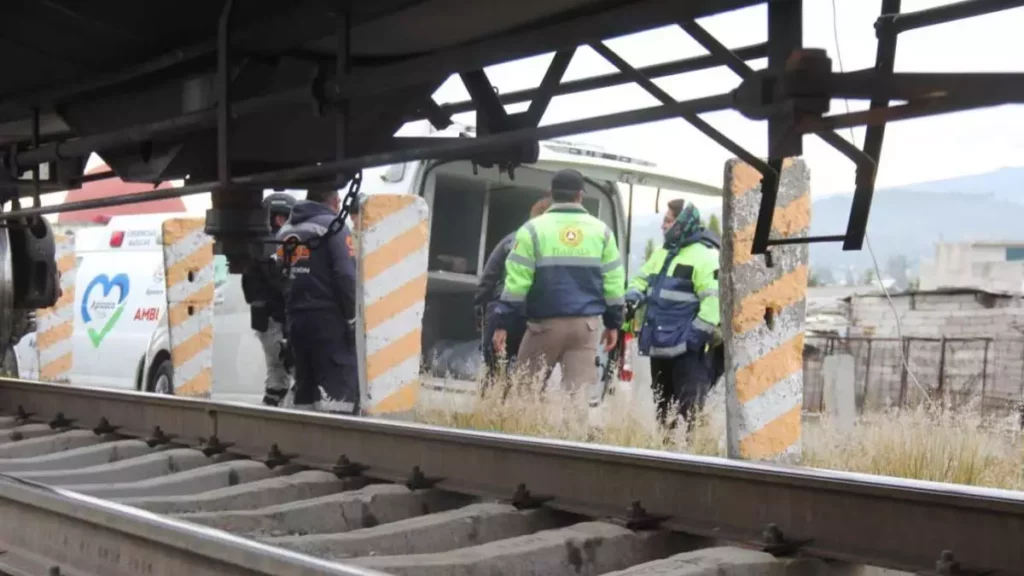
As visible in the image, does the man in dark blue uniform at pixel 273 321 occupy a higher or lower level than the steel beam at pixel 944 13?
lower

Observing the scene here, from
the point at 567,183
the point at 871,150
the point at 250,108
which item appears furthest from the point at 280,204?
the point at 871,150

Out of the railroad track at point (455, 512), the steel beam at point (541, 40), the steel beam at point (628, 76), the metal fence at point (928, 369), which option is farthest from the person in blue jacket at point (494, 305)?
the steel beam at point (541, 40)

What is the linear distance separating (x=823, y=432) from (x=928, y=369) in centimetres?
724

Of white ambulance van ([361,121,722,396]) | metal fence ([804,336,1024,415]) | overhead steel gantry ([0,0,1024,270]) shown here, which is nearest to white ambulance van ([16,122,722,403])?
white ambulance van ([361,121,722,396])

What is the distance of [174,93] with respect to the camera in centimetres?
552

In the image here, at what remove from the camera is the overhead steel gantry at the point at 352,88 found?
288 centimetres

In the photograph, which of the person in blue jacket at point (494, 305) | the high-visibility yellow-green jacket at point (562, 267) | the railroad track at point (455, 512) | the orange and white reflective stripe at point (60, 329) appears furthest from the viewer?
Result: the orange and white reflective stripe at point (60, 329)

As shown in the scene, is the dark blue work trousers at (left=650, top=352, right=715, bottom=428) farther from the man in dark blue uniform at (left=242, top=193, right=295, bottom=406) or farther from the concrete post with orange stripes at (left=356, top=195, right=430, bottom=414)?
the man in dark blue uniform at (left=242, top=193, right=295, bottom=406)

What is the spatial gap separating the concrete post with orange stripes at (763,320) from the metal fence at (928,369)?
5.54 meters

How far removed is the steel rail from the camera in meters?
2.93

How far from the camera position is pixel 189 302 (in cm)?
1035

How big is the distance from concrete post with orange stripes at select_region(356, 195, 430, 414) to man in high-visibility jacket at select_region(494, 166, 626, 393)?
0.81 m

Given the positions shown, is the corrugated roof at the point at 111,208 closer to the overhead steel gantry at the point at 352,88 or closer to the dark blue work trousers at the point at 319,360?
the dark blue work trousers at the point at 319,360

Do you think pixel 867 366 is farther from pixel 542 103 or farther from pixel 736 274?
pixel 542 103
